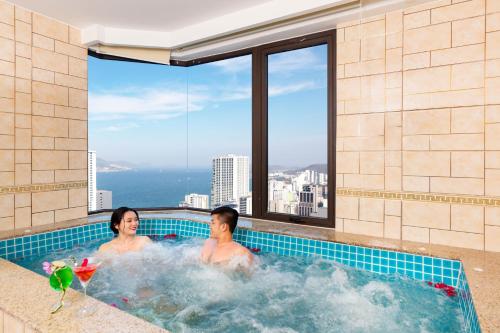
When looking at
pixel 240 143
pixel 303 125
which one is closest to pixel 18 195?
pixel 240 143

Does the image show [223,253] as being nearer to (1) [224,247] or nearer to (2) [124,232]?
(1) [224,247]

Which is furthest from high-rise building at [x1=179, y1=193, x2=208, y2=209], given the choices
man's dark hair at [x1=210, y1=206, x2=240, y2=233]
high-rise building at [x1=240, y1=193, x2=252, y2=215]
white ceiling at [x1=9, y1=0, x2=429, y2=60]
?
white ceiling at [x1=9, y1=0, x2=429, y2=60]

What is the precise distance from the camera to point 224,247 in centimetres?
274

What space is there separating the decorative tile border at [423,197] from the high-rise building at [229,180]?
4.41 feet

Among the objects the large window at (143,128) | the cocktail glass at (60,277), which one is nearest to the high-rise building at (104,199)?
the large window at (143,128)

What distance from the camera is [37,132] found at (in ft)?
11.1

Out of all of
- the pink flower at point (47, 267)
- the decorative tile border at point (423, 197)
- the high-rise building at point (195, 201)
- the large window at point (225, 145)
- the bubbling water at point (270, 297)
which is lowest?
the bubbling water at point (270, 297)

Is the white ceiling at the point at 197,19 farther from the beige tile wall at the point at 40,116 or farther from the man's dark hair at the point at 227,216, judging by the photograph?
the man's dark hair at the point at 227,216

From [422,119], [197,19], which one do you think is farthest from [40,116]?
[422,119]

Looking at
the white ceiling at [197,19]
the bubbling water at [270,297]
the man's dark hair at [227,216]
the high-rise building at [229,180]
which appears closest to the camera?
the bubbling water at [270,297]

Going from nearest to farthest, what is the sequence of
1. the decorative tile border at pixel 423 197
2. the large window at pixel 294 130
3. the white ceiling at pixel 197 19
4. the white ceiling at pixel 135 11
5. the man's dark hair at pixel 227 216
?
the decorative tile border at pixel 423 197 → the man's dark hair at pixel 227 216 → the white ceiling at pixel 197 19 → the white ceiling at pixel 135 11 → the large window at pixel 294 130

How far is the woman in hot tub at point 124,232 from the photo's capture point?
9.42 ft

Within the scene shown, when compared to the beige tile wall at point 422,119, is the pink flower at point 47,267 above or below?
below

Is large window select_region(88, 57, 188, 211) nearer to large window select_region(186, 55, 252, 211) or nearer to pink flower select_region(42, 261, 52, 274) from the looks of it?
large window select_region(186, 55, 252, 211)
